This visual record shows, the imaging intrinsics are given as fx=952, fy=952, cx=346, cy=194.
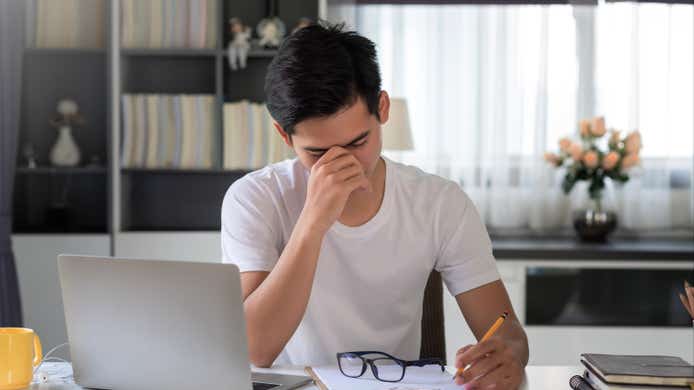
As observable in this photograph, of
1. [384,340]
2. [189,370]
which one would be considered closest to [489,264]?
[384,340]

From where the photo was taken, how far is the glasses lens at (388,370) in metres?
1.58

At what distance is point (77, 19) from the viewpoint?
12.5ft

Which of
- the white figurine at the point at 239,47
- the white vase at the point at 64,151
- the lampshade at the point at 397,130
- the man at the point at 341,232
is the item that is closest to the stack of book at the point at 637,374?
the man at the point at 341,232

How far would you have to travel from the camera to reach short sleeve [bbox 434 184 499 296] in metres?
1.96

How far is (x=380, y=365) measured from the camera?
1.69m

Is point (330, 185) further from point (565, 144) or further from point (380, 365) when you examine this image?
point (565, 144)

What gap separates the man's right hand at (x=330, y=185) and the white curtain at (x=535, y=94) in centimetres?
231

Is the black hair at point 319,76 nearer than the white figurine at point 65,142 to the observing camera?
Yes

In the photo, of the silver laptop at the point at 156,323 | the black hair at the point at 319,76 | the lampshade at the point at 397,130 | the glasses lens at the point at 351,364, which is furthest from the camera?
the lampshade at the point at 397,130

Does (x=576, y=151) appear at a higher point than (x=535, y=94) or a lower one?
lower

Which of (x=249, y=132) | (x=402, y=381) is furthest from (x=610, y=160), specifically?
(x=402, y=381)

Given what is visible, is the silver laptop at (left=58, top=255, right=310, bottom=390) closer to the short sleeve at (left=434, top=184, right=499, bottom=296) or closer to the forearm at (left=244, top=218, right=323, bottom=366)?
the forearm at (left=244, top=218, right=323, bottom=366)

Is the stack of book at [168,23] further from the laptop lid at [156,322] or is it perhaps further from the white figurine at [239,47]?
the laptop lid at [156,322]

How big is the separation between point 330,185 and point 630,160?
2.34 m
